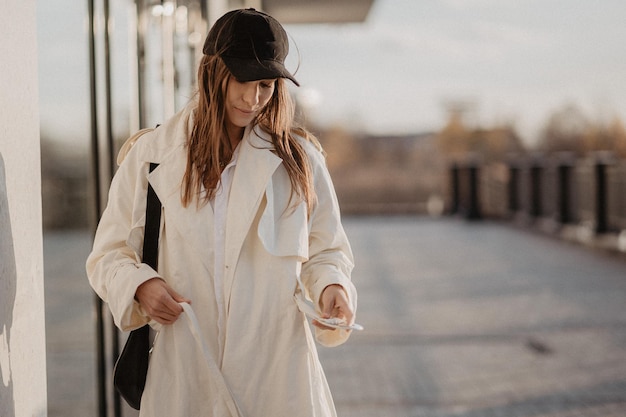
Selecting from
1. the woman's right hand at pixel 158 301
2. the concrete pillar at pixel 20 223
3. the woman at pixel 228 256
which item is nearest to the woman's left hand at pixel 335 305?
the woman at pixel 228 256

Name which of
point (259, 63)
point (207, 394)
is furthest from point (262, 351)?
point (259, 63)

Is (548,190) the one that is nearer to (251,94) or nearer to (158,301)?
(251,94)

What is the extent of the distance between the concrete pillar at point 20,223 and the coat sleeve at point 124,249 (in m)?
0.17

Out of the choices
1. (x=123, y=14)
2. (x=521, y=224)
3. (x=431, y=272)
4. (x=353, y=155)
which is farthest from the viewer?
(x=353, y=155)

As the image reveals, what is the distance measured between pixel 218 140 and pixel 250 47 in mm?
269

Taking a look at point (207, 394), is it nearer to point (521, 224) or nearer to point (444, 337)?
point (444, 337)

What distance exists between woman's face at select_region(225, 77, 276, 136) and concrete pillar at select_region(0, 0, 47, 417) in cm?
52

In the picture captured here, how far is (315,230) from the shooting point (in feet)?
7.61

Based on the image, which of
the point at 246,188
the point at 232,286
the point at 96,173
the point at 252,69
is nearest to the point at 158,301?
the point at 232,286

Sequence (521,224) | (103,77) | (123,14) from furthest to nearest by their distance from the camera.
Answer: (521,224) → (123,14) → (103,77)

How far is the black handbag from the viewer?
220 cm

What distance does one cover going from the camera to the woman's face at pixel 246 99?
7.02 ft

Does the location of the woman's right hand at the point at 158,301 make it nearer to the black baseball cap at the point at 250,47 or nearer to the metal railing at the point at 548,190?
the black baseball cap at the point at 250,47

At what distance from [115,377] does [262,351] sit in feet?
1.34
